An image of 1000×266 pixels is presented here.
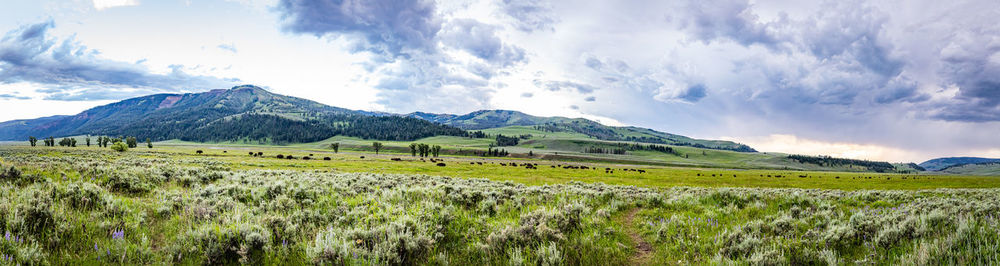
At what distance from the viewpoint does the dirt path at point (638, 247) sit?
6.04m

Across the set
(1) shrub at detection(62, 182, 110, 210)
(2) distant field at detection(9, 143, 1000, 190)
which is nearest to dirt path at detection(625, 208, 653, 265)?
(1) shrub at detection(62, 182, 110, 210)

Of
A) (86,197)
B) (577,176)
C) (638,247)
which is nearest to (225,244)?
(86,197)

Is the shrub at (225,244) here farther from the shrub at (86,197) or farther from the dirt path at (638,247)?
the dirt path at (638,247)

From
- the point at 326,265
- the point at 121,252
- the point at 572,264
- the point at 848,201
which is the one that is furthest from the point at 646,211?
the point at 121,252

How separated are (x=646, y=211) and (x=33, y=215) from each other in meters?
12.8

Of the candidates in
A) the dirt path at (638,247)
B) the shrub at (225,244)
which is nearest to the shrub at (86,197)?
the shrub at (225,244)

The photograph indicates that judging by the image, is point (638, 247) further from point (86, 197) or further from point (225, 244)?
point (86, 197)

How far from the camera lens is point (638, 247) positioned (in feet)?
22.7

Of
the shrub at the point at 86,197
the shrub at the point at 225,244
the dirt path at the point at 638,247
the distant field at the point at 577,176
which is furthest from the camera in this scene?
the distant field at the point at 577,176

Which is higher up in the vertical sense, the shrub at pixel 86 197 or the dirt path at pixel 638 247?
the shrub at pixel 86 197

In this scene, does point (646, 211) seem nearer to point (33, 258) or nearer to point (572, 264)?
point (572, 264)

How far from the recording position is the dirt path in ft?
19.8

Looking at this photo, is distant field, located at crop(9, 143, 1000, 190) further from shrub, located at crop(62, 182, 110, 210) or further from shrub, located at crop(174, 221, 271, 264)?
shrub, located at crop(174, 221, 271, 264)

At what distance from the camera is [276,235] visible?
243 inches
